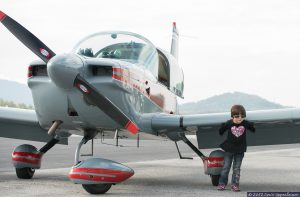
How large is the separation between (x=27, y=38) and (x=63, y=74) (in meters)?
1.12

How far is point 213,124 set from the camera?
9.96m

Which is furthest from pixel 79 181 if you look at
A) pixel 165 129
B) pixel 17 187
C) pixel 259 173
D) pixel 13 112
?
pixel 259 173

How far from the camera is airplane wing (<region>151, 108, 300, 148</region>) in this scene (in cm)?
953

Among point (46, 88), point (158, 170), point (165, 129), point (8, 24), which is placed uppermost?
point (8, 24)

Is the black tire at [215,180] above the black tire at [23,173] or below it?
above

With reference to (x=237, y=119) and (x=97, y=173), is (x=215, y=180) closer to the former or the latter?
(x=237, y=119)

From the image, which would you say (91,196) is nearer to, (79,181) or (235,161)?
(79,181)

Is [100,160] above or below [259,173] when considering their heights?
above

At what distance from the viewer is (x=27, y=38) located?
845 centimetres

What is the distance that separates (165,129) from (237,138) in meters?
1.85

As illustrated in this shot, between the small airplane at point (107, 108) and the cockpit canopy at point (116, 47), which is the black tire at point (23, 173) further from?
the cockpit canopy at point (116, 47)

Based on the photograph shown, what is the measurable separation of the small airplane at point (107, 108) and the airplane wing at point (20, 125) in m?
0.02

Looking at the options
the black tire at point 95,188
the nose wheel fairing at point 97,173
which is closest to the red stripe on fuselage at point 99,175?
the nose wheel fairing at point 97,173

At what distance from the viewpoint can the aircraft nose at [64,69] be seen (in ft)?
25.1
